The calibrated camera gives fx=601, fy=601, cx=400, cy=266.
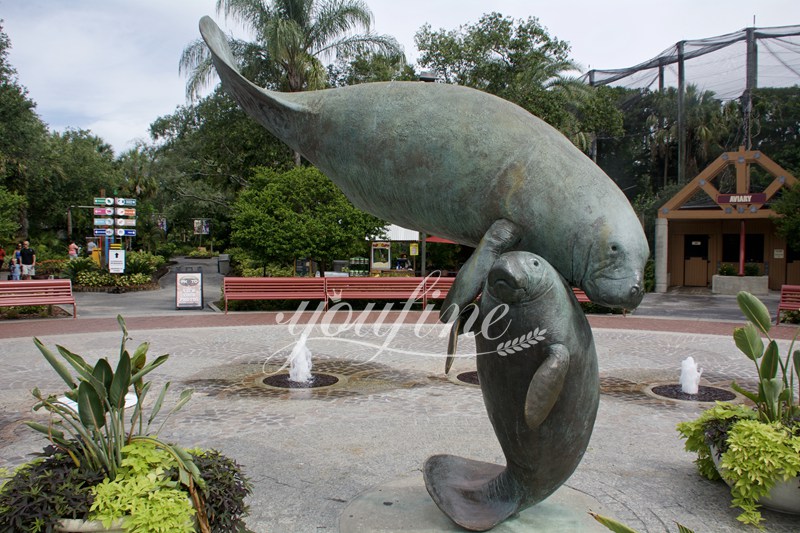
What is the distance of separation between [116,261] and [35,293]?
22.2 feet

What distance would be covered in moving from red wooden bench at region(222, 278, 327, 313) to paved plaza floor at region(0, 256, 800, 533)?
2.03 m

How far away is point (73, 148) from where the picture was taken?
3944 cm

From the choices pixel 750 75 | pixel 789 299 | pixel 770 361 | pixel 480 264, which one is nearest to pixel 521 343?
pixel 480 264

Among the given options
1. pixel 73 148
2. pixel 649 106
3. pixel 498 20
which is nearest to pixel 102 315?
pixel 498 20

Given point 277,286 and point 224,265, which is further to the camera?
point 224,265

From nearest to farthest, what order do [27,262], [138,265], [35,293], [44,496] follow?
[44,496] < [35,293] < [27,262] < [138,265]

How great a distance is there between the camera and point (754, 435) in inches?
161

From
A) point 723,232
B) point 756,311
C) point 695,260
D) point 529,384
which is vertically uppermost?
point 723,232

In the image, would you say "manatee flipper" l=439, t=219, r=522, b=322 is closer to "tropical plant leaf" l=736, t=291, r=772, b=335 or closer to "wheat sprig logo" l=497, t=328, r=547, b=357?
"wheat sprig logo" l=497, t=328, r=547, b=357

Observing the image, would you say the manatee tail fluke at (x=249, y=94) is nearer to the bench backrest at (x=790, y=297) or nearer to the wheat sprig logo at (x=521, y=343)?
the wheat sprig logo at (x=521, y=343)

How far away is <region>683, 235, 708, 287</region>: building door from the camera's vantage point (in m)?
24.7

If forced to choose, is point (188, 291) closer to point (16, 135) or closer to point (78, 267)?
point (78, 267)

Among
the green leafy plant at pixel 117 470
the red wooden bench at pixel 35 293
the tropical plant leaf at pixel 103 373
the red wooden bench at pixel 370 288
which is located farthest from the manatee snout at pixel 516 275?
the red wooden bench at pixel 35 293

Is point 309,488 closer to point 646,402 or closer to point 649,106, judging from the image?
point 646,402
